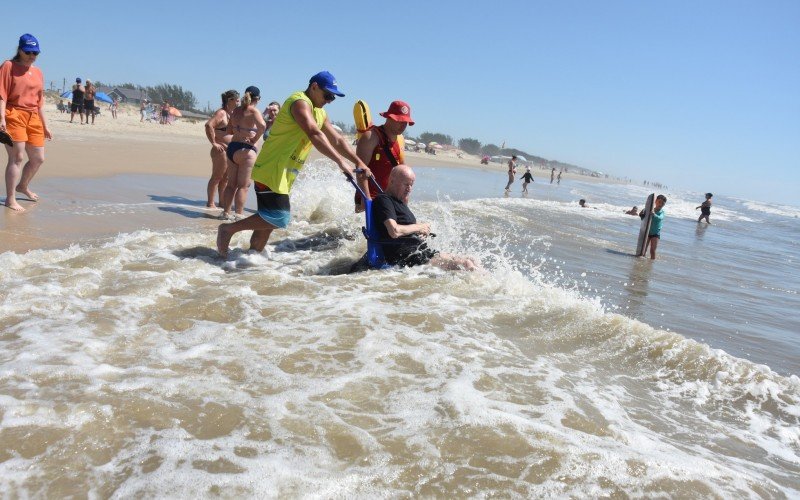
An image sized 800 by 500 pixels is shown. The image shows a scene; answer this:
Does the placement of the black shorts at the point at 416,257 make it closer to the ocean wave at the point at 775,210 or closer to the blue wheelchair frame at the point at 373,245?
the blue wheelchair frame at the point at 373,245

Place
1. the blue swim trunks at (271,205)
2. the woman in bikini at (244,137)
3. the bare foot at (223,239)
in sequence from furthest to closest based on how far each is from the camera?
the woman in bikini at (244,137), the bare foot at (223,239), the blue swim trunks at (271,205)

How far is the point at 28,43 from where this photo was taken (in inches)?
237

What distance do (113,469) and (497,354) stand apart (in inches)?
92.8

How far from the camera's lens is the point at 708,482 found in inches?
97.0

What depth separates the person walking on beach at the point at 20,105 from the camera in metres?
6.04

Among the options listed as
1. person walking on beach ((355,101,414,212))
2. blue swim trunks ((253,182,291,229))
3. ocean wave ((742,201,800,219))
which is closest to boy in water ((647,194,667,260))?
person walking on beach ((355,101,414,212))

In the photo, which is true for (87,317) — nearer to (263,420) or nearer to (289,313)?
(289,313)

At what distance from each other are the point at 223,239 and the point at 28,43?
320 centimetres

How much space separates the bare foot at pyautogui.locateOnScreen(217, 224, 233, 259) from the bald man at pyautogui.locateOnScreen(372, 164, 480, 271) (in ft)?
4.73

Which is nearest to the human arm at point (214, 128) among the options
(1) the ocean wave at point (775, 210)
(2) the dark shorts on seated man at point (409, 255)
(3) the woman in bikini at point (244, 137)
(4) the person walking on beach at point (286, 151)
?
(3) the woman in bikini at point (244, 137)

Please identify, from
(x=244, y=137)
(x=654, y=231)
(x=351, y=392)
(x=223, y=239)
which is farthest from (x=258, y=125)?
(x=654, y=231)

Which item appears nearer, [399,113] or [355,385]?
[355,385]

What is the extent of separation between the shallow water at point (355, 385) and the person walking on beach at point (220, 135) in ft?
8.57

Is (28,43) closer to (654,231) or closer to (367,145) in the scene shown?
(367,145)
